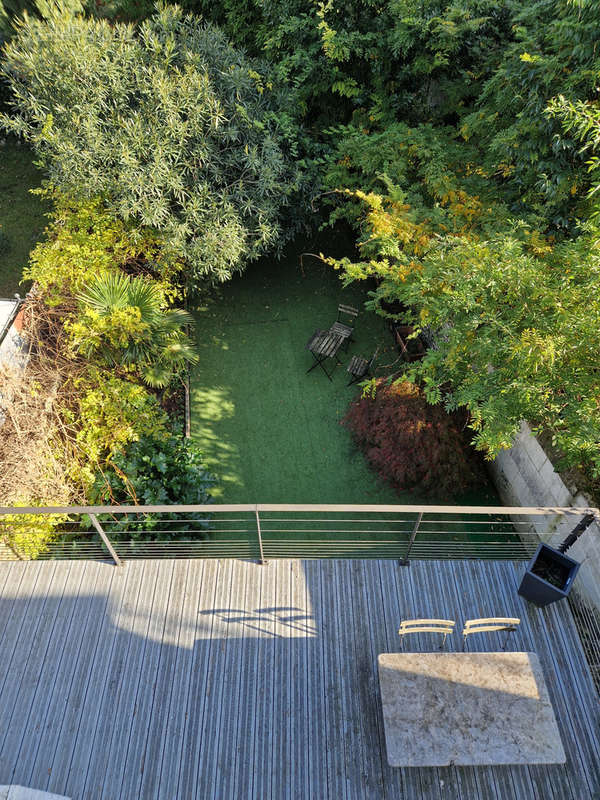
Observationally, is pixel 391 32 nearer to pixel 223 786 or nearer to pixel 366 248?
pixel 366 248

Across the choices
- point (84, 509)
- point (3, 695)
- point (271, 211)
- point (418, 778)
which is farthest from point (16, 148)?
point (418, 778)

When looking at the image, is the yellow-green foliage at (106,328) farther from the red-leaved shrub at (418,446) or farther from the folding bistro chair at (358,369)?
the red-leaved shrub at (418,446)

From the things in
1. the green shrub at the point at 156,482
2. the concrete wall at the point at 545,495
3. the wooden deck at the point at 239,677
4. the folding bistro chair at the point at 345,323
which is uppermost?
the concrete wall at the point at 545,495

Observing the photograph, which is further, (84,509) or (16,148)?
(16,148)

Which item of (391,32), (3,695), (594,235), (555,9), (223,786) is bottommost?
(3,695)

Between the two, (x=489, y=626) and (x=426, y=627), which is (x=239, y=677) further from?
(x=489, y=626)

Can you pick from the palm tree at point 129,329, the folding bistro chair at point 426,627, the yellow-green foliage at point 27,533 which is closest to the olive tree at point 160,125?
the palm tree at point 129,329

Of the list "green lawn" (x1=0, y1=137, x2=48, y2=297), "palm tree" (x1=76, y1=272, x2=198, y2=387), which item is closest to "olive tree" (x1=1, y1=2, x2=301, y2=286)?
"palm tree" (x1=76, y1=272, x2=198, y2=387)
